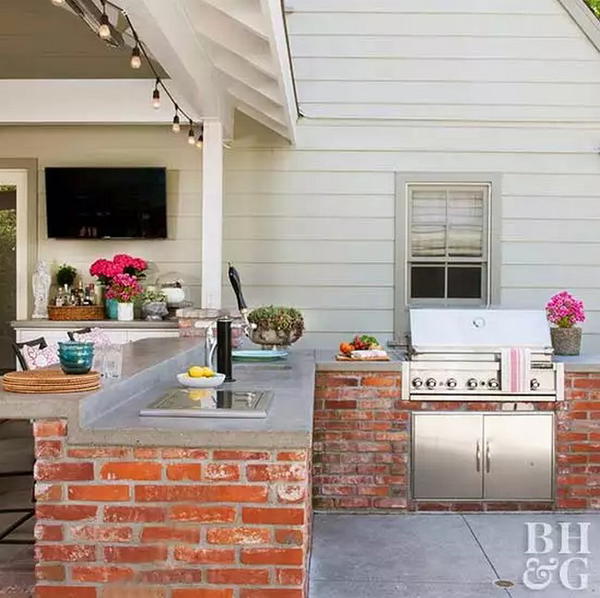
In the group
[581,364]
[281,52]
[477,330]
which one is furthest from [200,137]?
[581,364]

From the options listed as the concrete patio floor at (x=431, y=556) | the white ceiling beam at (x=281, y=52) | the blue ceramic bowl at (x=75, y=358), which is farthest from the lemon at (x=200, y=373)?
the white ceiling beam at (x=281, y=52)

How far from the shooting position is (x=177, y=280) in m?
5.69

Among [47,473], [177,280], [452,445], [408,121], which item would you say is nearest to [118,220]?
[177,280]

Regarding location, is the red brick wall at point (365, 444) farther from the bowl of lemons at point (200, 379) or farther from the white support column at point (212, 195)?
the bowl of lemons at point (200, 379)

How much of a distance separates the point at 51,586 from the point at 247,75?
3350mm

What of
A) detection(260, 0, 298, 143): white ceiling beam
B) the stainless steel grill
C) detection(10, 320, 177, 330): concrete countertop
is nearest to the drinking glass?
detection(260, 0, 298, 143): white ceiling beam

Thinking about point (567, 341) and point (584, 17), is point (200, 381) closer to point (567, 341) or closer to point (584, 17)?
point (567, 341)

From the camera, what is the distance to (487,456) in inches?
174

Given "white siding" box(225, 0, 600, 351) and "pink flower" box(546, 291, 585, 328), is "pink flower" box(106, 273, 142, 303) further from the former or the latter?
"pink flower" box(546, 291, 585, 328)

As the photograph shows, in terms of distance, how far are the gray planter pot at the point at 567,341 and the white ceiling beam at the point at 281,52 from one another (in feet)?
8.08

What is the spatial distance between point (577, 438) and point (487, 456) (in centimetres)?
59

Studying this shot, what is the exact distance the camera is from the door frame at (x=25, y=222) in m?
5.71

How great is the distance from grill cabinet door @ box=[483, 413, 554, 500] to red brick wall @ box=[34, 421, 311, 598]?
264cm

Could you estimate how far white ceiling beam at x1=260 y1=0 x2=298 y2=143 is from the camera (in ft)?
11.3
